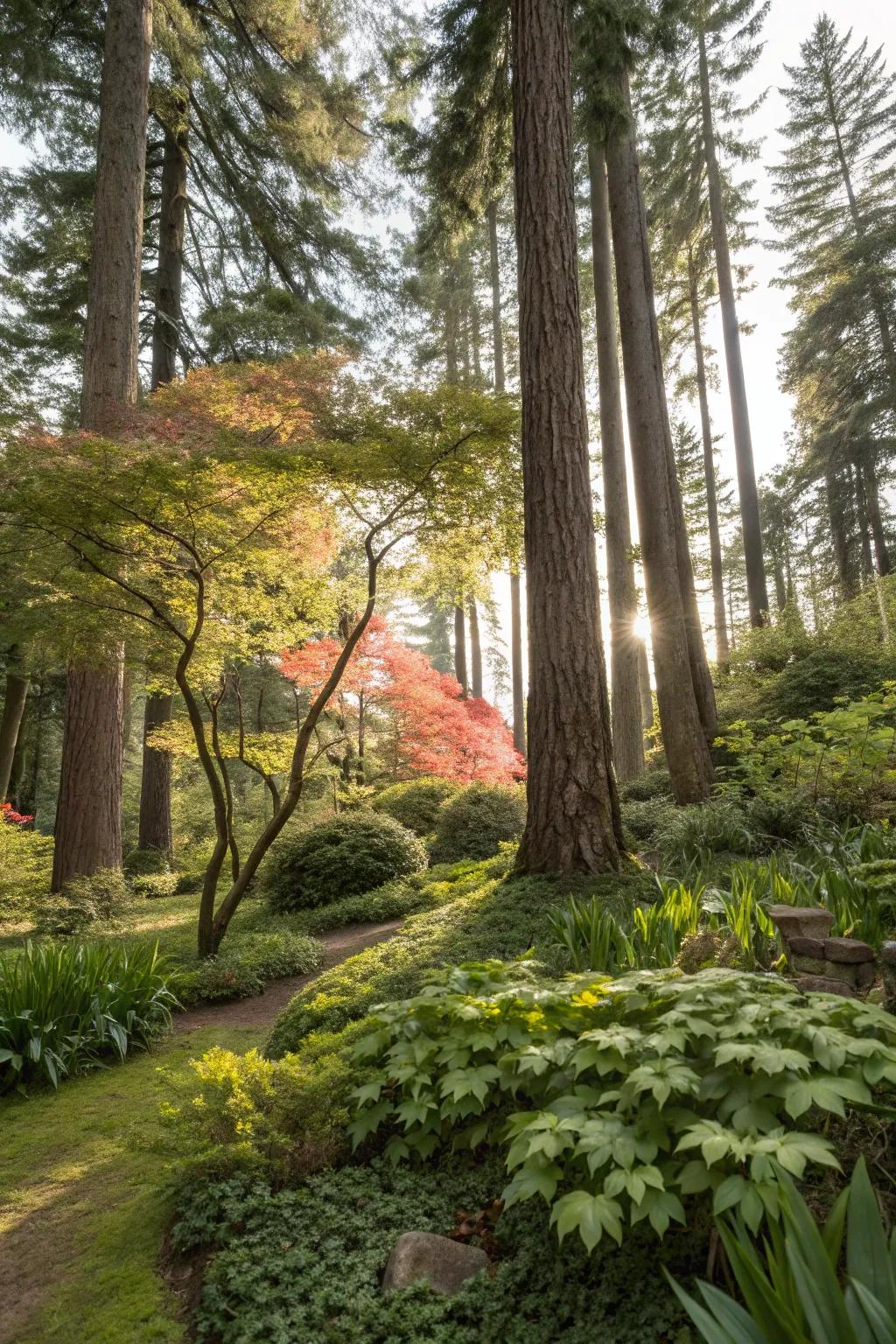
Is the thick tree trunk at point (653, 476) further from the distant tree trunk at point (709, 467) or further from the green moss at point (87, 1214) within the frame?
the distant tree trunk at point (709, 467)

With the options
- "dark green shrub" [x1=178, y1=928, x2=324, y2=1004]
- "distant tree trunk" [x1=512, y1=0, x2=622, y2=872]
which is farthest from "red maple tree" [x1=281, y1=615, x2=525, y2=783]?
"distant tree trunk" [x1=512, y1=0, x2=622, y2=872]

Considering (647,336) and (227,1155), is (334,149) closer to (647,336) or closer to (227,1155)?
(647,336)

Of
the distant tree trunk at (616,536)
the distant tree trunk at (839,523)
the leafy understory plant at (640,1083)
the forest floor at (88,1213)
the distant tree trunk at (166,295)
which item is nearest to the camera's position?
the leafy understory plant at (640,1083)

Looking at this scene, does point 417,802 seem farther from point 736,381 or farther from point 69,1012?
point 736,381

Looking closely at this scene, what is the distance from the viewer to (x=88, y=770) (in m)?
7.77

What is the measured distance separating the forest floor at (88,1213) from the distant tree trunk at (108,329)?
4.28m

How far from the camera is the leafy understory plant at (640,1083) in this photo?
1.45 metres

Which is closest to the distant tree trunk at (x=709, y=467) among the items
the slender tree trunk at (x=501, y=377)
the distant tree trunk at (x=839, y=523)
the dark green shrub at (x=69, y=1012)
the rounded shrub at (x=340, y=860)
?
the distant tree trunk at (x=839, y=523)

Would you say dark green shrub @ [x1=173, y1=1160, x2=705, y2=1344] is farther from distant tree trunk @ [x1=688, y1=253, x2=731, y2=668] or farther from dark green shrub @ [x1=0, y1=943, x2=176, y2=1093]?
distant tree trunk @ [x1=688, y1=253, x2=731, y2=668]

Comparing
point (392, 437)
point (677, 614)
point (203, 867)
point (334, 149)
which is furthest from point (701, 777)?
point (334, 149)

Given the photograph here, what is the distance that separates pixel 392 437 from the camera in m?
5.59

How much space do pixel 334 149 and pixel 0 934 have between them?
11.2 m

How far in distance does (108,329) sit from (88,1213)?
7882 mm

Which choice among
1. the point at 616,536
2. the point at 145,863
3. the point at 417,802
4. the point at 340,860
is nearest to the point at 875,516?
the point at 616,536
